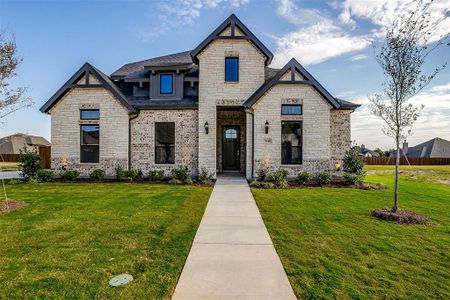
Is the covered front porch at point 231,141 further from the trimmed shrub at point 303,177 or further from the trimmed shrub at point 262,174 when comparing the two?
the trimmed shrub at point 303,177

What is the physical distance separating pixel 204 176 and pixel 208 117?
3.09 m

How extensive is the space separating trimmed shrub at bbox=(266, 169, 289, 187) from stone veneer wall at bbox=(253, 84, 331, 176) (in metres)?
→ 0.68

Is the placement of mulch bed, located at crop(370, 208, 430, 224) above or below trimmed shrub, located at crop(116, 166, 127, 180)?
below

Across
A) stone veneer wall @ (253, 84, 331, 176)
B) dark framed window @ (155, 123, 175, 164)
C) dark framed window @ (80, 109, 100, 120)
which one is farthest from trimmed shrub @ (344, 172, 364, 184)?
dark framed window @ (80, 109, 100, 120)

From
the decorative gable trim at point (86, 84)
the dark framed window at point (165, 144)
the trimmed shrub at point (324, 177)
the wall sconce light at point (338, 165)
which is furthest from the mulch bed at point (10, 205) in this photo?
the wall sconce light at point (338, 165)

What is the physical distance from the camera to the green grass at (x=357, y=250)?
10.6 feet

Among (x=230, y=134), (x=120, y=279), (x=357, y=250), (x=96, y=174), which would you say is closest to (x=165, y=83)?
(x=230, y=134)

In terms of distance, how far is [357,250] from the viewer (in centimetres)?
441

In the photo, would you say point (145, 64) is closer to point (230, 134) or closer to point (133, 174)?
Result: point (230, 134)

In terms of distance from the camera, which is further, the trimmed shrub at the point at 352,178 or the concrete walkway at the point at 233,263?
the trimmed shrub at the point at 352,178

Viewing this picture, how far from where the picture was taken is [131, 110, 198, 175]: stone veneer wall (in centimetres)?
1341

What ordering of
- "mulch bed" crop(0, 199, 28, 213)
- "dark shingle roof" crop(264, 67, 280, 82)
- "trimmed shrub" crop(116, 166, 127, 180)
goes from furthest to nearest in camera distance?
"dark shingle roof" crop(264, 67, 280, 82)
"trimmed shrub" crop(116, 166, 127, 180)
"mulch bed" crop(0, 199, 28, 213)

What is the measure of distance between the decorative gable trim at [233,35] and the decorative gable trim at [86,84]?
14.5 ft

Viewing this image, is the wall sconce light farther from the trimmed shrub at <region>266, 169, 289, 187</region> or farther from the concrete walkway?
the concrete walkway
